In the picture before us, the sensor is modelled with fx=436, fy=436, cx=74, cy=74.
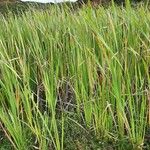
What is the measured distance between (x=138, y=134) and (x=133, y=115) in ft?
0.50

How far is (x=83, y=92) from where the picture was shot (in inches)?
82.6

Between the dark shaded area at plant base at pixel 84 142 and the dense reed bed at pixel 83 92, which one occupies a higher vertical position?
the dense reed bed at pixel 83 92

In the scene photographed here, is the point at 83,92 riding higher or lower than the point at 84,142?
higher

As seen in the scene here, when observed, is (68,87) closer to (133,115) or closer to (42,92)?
(42,92)

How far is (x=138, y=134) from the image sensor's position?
6.40 ft

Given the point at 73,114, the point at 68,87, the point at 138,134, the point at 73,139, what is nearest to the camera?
the point at 138,134

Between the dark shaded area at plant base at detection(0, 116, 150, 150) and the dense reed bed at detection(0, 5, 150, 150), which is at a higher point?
the dense reed bed at detection(0, 5, 150, 150)

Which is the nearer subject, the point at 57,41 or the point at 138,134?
the point at 138,134

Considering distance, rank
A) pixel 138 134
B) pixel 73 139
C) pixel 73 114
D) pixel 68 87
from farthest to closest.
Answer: pixel 68 87, pixel 73 114, pixel 73 139, pixel 138 134

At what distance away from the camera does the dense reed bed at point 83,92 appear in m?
1.96

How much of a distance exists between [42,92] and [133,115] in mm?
621

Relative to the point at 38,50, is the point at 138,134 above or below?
below

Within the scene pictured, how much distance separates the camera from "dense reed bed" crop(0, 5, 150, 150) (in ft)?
6.45

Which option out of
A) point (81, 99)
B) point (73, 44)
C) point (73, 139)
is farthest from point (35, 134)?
point (73, 44)
